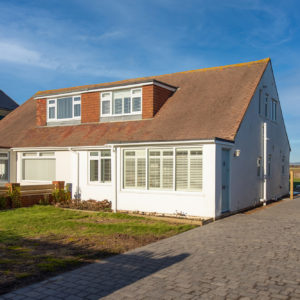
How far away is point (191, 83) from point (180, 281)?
49.6ft

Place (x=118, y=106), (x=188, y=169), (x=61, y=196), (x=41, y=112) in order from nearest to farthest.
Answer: (x=188, y=169), (x=61, y=196), (x=118, y=106), (x=41, y=112)

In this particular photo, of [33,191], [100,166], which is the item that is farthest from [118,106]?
[33,191]

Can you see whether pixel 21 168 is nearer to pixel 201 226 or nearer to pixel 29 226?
pixel 29 226

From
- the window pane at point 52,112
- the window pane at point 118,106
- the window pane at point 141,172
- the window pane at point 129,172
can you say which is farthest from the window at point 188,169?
the window pane at point 52,112

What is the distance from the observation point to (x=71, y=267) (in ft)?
23.5

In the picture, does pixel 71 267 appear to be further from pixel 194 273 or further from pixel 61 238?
pixel 61 238

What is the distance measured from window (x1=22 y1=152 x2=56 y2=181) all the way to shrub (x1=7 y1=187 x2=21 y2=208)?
2.65 m

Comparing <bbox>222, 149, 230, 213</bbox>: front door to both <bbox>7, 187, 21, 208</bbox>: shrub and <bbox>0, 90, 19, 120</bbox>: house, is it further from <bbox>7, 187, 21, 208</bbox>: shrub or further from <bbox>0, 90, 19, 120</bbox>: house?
<bbox>0, 90, 19, 120</bbox>: house

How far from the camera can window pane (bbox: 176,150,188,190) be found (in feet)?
45.0

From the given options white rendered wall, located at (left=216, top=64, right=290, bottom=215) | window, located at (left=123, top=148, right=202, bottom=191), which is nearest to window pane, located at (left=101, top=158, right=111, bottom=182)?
window, located at (left=123, top=148, right=202, bottom=191)

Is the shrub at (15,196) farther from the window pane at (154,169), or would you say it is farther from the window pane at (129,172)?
the window pane at (154,169)

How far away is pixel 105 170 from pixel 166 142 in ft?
14.5

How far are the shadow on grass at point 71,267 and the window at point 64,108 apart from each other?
40.2 ft

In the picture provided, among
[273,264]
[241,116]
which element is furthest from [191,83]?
[273,264]
